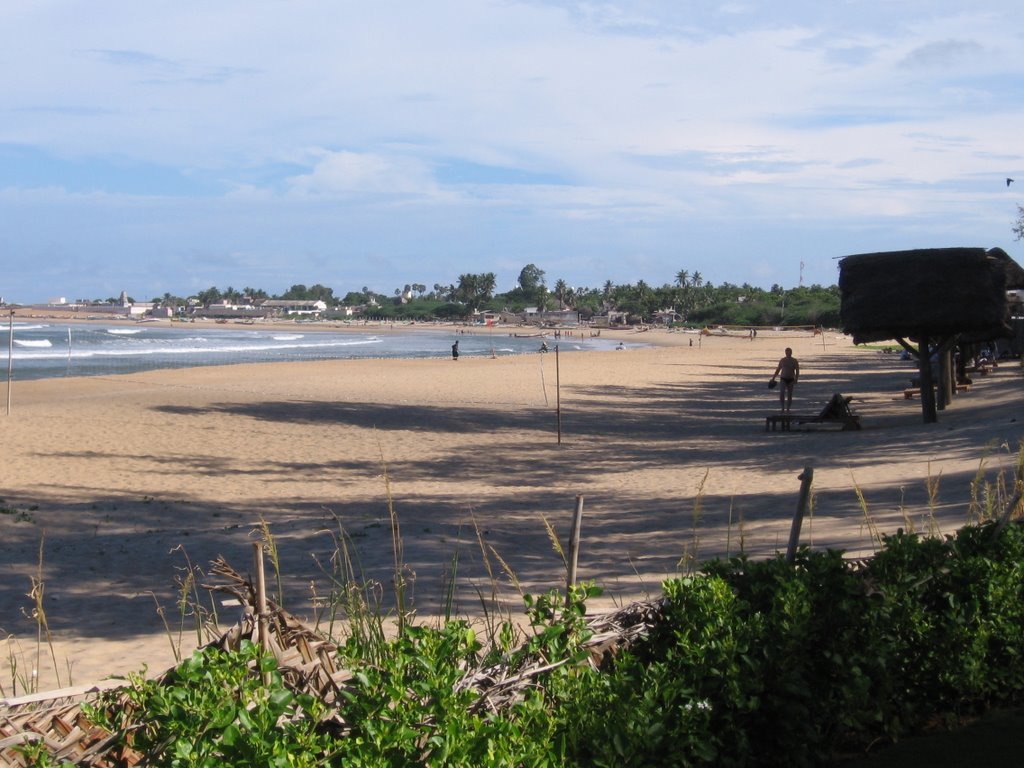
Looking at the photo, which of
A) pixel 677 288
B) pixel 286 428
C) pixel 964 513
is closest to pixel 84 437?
pixel 286 428

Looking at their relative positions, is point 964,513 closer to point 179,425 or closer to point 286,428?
point 286,428

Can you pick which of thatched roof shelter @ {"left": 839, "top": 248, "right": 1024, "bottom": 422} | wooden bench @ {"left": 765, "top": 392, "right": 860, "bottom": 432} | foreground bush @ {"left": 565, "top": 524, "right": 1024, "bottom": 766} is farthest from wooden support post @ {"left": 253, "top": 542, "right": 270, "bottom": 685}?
wooden bench @ {"left": 765, "top": 392, "right": 860, "bottom": 432}

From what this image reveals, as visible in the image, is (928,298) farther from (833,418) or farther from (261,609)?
(261,609)

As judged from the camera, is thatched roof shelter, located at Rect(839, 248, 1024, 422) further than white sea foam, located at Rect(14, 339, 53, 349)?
No

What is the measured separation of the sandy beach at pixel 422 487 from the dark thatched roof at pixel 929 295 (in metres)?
1.61

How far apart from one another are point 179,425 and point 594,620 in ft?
60.6

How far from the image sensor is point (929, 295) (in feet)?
57.0

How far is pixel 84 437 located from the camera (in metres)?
19.0

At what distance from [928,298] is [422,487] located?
918 cm

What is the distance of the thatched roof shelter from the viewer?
677 inches

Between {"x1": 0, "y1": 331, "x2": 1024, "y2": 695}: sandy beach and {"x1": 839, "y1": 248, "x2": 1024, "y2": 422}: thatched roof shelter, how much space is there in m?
1.49

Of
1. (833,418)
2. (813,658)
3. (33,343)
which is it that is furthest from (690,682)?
(33,343)

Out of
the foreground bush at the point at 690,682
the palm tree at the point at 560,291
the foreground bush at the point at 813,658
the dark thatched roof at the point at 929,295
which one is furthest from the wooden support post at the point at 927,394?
the palm tree at the point at 560,291

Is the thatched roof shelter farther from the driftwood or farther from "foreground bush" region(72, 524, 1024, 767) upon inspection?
the driftwood
